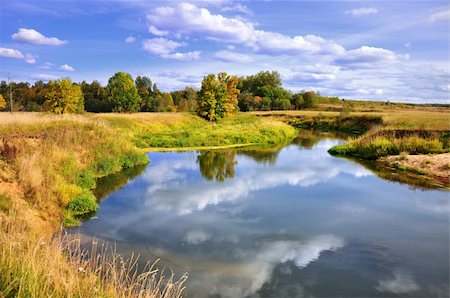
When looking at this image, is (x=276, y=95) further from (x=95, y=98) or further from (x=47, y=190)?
(x=47, y=190)

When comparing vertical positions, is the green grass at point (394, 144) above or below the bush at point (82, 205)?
above

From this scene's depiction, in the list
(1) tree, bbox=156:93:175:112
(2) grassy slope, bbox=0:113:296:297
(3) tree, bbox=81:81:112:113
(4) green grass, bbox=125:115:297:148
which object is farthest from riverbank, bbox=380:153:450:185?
(3) tree, bbox=81:81:112:113

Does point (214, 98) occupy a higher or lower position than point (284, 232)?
higher

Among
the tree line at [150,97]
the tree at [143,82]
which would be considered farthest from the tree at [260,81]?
the tree at [143,82]

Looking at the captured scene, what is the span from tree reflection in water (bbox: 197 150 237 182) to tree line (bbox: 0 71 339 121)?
80.4 ft

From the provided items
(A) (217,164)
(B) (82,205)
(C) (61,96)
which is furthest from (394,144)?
(C) (61,96)

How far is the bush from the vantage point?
1299cm

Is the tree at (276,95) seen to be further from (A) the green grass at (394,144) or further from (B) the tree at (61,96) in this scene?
(A) the green grass at (394,144)

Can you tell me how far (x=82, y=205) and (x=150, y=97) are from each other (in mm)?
75074

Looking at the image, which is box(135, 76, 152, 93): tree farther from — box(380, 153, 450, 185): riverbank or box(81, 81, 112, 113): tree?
box(380, 153, 450, 185): riverbank

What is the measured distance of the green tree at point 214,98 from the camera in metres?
56.5

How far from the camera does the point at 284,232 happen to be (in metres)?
12.0

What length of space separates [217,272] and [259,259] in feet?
4.35

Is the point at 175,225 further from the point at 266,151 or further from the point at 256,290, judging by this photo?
the point at 266,151
